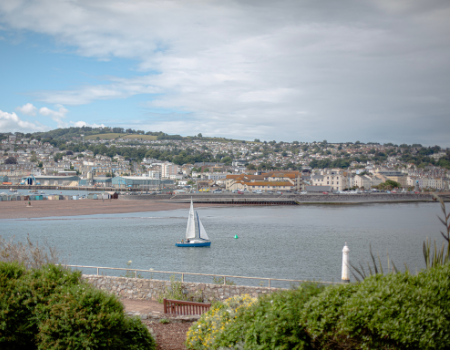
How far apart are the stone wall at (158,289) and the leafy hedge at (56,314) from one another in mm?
4383

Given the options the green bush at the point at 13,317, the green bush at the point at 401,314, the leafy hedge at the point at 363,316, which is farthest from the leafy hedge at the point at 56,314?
the green bush at the point at 401,314

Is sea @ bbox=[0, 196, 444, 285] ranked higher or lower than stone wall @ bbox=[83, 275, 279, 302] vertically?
lower

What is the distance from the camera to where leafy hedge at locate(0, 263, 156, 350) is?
4.29m

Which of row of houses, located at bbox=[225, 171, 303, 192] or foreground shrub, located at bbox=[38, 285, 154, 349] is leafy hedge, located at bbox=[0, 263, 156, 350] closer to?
foreground shrub, located at bbox=[38, 285, 154, 349]

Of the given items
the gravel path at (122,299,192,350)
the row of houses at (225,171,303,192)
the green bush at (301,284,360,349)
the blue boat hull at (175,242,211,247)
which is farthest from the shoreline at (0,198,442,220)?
the green bush at (301,284,360,349)

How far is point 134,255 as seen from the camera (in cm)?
2097

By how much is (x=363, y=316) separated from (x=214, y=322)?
7.23 feet

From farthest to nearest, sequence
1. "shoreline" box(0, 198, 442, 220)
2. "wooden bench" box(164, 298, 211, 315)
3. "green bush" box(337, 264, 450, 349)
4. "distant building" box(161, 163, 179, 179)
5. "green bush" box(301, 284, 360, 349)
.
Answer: "distant building" box(161, 163, 179, 179) < "shoreline" box(0, 198, 442, 220) < "wooden bench" box(164, 298, 211, 315) < "green bush" box(301, 284, 360, 349) < "green bush" box(337, 264, 450, 349)

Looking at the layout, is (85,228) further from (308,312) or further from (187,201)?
(187,201)

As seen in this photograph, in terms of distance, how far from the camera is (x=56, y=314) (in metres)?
4.38

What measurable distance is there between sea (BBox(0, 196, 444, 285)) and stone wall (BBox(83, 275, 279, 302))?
→ 3.42ft

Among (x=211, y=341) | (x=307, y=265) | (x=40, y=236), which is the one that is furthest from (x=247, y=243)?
(x=211, y=341)

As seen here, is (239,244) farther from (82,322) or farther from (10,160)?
(10,160)

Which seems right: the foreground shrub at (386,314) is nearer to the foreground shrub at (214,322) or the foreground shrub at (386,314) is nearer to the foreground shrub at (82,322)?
the foreground shrub at (214,322)
